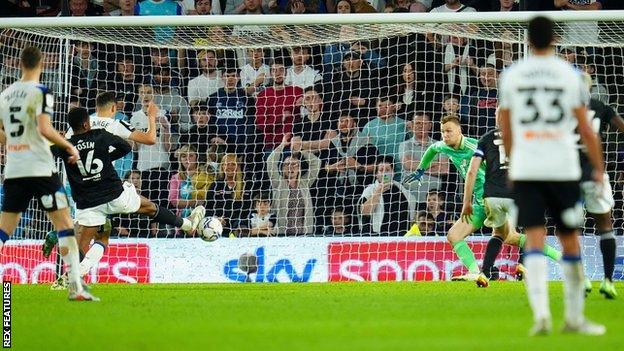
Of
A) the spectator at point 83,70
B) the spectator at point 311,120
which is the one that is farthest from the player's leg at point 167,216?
the spectator at point 83,70

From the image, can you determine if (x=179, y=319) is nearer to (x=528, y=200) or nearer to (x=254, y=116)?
(x=528, y=200)

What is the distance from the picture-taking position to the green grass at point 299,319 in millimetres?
7594

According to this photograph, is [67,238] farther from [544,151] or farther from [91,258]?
[544,151]

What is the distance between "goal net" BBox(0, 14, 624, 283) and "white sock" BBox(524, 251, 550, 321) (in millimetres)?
8244

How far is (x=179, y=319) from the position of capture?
9.52 metres

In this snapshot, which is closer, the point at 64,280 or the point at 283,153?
the point at 64,280

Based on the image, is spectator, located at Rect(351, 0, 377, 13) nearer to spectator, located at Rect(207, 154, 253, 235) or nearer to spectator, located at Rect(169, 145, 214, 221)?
spectator, located at Rect(207, 154, 253, 235)

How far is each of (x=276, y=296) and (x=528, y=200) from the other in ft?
15.9

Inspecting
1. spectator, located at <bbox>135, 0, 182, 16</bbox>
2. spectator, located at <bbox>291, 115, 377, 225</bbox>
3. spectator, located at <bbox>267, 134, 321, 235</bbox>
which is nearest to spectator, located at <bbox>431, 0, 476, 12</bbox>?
spectator, located at <bbox>291, 115, 377, 225</bbox>

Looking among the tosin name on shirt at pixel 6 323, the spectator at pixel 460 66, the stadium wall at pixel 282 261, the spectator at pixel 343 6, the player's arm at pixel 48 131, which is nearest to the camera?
the tosin name on shirt at pixel 6 323

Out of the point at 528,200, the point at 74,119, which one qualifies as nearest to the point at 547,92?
the point at 528,200

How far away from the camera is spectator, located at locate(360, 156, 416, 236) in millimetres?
16938

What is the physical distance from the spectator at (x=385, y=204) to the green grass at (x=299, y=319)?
10.4 ft

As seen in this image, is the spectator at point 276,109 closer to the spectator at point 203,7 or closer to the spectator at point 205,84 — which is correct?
the spectator at point 205,84
